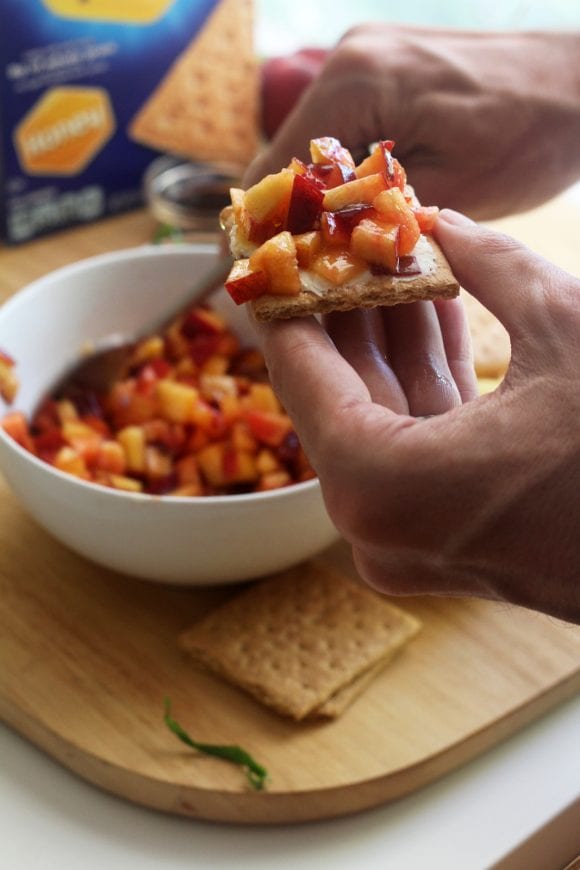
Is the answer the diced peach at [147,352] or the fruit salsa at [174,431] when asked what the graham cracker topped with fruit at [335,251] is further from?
the diced peach at [147,352]

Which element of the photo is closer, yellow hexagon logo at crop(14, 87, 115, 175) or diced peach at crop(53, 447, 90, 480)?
diced peach at crop(53, 447, 90, 480)

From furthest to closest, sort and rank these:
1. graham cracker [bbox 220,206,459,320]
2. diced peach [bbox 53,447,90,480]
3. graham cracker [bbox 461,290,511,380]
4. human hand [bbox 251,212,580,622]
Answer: graham cracker [bbox 461,290,511,380], diced peach [bbox 53,447,90,480], graham cracker [bbox 220,206,459,320], human hand [bbox 251,212,580,622]

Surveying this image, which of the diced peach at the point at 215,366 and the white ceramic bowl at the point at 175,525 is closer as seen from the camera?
the white ceramic bowl at the point at 175,525

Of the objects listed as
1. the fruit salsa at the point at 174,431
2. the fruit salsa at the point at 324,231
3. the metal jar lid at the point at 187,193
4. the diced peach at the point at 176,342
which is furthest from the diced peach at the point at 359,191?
the metal jar lid at the point at 187,193

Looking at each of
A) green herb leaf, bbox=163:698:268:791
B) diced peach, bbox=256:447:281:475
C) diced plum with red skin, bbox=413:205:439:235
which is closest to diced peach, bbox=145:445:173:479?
diced peach, bbox=256:447:281:475

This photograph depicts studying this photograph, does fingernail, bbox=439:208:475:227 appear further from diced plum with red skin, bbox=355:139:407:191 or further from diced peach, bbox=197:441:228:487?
diced peach, bbox=197:441:228:487

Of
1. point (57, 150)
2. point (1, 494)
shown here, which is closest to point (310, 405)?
point (1, 494)

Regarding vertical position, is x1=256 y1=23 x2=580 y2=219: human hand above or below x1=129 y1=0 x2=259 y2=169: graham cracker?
above

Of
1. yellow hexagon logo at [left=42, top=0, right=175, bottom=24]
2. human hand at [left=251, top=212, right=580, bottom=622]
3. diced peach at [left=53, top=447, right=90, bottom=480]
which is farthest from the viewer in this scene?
yellow hexagon logo at [left=42, top=0, right=175, bottom=24]
